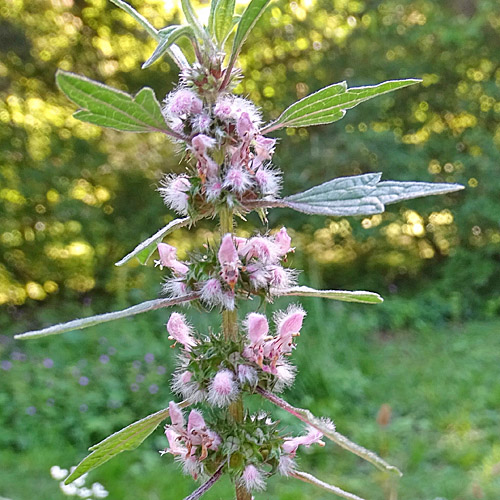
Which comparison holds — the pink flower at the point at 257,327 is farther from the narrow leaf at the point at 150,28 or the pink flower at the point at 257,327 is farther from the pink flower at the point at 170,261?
the narrow leaf at the point at 150,28

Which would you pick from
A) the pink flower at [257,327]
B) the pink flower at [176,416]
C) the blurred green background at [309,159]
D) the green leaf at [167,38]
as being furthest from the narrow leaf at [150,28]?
the blurred green background at [309,159]

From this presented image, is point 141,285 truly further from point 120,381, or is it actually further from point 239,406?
point 239,406

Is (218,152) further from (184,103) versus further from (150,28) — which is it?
(150,28)

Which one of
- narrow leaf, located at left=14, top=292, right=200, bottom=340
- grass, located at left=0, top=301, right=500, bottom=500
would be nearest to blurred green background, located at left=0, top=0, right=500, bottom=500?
grass, located at left=0, top=301, right=500, bottom=500

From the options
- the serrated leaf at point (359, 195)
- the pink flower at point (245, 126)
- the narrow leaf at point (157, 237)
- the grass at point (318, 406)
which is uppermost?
the pink flower at point (245, 126)

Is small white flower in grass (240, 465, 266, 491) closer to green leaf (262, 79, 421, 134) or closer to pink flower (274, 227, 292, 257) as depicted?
pink flower (274, 227, 292, 257)

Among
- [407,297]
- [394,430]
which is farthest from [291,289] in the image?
[407,297]
